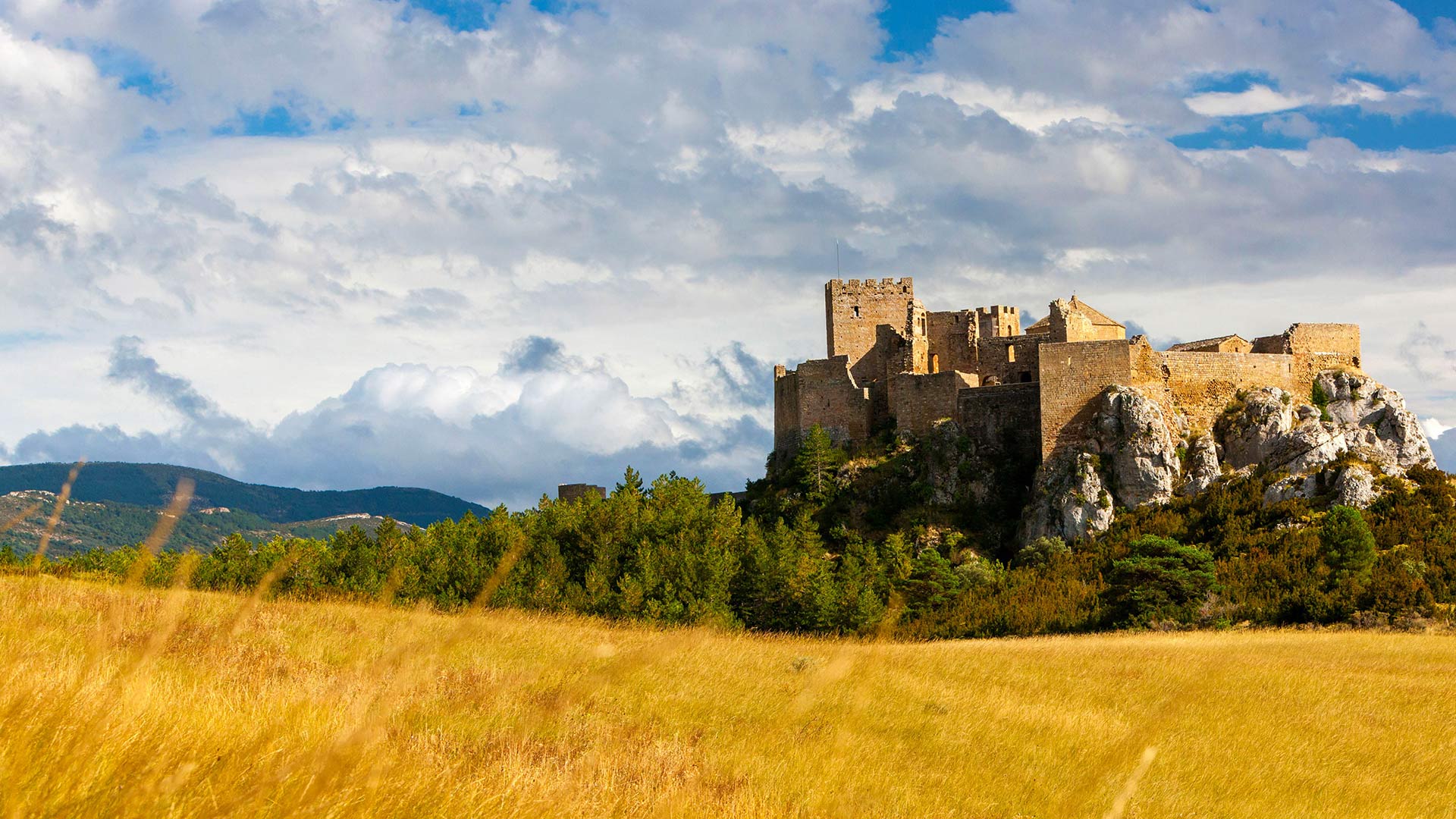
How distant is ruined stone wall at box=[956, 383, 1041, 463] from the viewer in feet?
173

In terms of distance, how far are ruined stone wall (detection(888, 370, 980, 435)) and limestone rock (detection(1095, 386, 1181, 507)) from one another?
6867 millimetres

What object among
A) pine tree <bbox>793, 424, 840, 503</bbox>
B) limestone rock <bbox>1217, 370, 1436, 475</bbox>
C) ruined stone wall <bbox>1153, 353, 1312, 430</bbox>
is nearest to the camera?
limestone rock <bbox>1217, 370, 1436, 475</bbox>

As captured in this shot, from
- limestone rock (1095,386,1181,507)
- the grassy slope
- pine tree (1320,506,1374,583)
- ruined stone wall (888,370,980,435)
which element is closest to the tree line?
pine tree (1320,506,1374,583)

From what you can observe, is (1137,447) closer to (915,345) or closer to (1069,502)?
(1069,502)

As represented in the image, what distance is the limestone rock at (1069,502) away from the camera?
159 ft

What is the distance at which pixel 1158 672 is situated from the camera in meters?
20.5

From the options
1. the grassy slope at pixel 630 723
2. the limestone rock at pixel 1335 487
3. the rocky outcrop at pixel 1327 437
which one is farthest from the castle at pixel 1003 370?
the grassy slope at pixel 630 723

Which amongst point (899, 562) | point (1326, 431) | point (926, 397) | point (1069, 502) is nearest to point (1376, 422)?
point (1326, 431)

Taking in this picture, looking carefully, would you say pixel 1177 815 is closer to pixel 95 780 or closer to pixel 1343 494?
pixel 95 780

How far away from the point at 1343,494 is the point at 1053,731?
3663 cm

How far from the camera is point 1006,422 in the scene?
2090 inches

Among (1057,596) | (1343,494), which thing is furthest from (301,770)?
(1343,494)

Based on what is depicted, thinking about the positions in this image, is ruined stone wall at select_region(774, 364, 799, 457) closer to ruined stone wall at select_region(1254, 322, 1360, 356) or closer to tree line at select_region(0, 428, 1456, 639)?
tree line at select_region(0, 428, 1456, 639)

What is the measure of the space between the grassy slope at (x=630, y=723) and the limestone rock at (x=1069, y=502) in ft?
79.5
